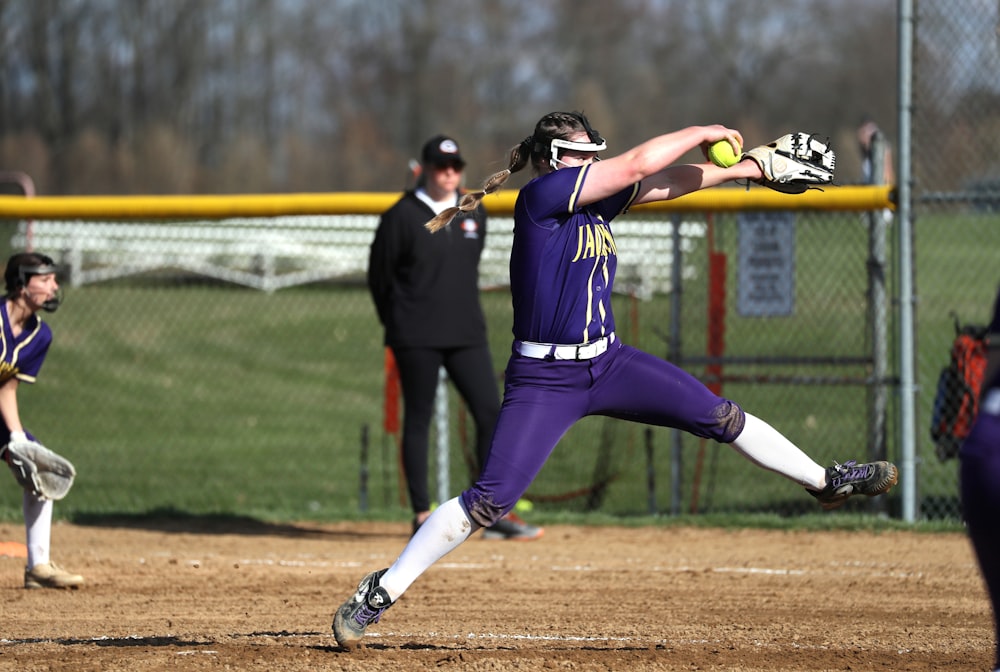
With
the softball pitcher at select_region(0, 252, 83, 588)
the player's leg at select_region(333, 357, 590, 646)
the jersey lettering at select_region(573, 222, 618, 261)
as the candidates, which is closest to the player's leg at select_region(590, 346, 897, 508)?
the player's leg at select_region(333, 357, 590, 646)

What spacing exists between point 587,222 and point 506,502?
105cm

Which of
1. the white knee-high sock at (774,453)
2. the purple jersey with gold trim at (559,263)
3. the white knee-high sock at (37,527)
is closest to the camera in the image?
the purple jersey with gold trim at (559,263)

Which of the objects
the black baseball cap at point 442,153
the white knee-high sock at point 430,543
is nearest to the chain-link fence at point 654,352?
the black baseball cap at point 442,153

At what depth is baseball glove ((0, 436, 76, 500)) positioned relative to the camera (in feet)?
20.6

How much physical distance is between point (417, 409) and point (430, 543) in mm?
3038

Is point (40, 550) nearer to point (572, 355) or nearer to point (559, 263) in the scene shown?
point (572, 355)

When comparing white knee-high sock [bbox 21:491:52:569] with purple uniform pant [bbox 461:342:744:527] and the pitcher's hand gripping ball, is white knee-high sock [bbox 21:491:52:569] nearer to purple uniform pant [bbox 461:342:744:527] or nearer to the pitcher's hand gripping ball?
purple uniform pant [bbox 461:342:744:527]

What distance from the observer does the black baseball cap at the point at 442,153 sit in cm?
756

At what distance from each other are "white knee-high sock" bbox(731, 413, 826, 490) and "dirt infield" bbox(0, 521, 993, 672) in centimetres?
70

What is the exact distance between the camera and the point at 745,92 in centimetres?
4069

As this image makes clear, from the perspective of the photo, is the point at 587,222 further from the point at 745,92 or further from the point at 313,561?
the point at 745,92

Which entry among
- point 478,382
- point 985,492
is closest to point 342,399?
point 478,382

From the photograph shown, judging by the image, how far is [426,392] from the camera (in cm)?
778

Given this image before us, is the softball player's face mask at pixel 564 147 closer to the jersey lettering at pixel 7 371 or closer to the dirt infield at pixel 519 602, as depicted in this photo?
the dirt infield at pixel 519 602
